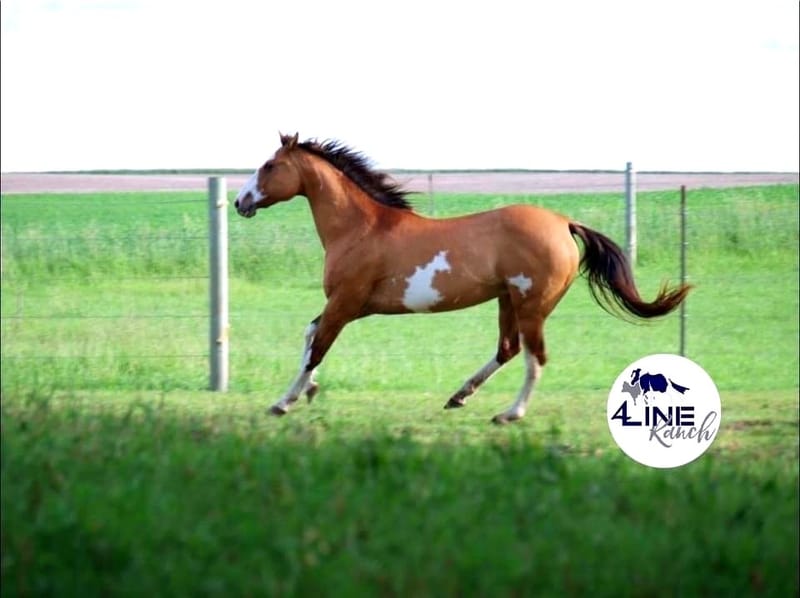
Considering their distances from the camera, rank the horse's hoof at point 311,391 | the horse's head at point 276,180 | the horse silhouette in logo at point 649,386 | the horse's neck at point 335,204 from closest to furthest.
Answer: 1. the horse silhouette in logo at point 649,386
2. the horse's hoof at point 311,391
3. the horse's neck at point 335,204
4. the horse's head at point 276,180

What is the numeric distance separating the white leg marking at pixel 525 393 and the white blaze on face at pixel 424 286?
792 mm

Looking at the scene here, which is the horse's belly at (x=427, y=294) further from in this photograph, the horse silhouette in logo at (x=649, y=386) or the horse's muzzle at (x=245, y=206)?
the horse silhouette in logo at (x=649, y=386)

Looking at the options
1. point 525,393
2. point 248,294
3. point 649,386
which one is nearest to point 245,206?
point 525,393

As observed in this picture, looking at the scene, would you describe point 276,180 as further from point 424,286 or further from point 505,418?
point 505,418

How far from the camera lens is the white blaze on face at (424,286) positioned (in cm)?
1087

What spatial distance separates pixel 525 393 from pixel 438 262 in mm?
1193

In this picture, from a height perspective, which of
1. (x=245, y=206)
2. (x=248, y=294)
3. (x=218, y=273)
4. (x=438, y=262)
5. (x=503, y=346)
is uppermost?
(x=245, y=206)

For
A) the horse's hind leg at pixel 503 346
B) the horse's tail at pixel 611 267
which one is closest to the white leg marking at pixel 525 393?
the horse's hind leg at pixel 503 346

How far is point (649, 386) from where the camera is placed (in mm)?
8984

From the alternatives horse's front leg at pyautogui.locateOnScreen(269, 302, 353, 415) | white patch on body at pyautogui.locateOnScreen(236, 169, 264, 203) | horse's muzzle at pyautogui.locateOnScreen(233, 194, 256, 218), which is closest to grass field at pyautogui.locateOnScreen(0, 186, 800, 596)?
horse's front leg at pyautogui.locateOnScreen(269, 302, 353, 415)

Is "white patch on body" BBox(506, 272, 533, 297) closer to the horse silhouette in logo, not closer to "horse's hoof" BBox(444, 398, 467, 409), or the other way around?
"horse's hoof" BBox(444, 398, 467, 409)

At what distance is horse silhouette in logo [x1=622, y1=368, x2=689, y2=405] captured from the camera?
8.96 meters

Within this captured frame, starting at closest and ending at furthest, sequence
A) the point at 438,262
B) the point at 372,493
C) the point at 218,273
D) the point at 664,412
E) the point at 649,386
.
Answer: the point at 372,493, the point at 664,412, the point at 649,386, the point at 438,262, the point at 218,273

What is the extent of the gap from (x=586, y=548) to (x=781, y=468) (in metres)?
1.96
